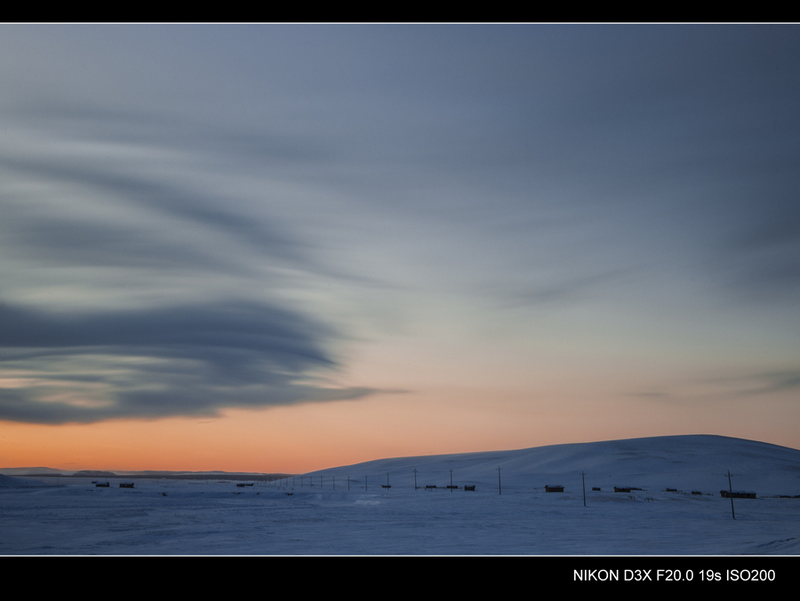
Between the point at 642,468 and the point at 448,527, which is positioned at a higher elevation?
the point at 642,468

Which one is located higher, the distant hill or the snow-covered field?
the distant hill

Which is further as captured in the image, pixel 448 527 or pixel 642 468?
pixel 642 468

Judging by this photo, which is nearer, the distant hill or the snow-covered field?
the snow-covered field

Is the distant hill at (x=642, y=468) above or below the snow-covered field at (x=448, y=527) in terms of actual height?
above

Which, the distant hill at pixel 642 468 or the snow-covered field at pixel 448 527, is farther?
the distant hill at pixel 642 468
